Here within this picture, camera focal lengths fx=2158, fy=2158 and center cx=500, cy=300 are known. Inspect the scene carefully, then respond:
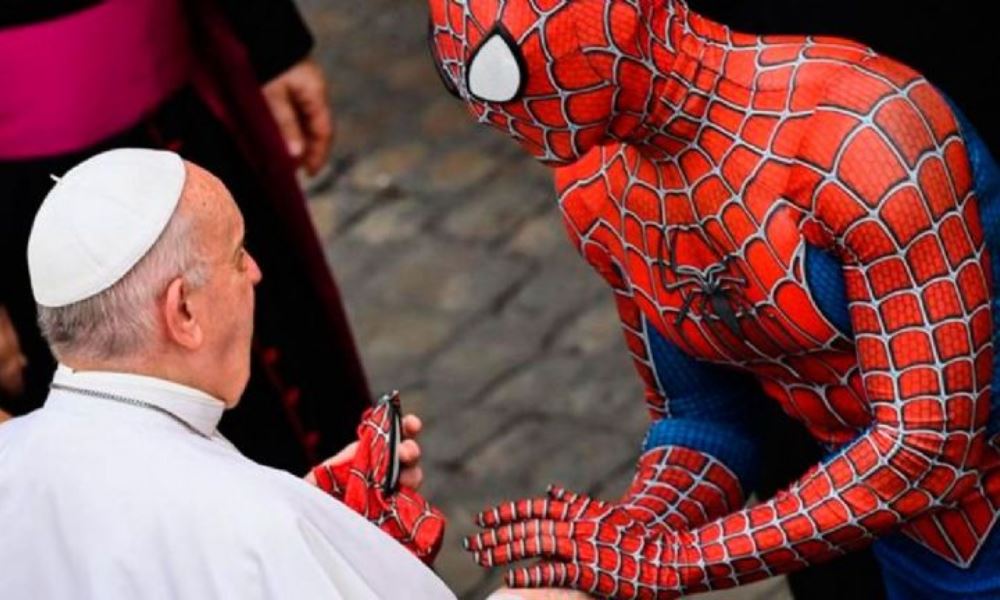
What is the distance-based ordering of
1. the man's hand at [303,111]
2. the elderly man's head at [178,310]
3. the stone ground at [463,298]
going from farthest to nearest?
the stone ground at [463,298]
the man's hand at [303,111]
the elderly man's head at [178,310]

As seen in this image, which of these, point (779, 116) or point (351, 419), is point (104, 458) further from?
point (351, 419)

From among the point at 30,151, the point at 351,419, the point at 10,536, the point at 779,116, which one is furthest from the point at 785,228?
the point at 351,419

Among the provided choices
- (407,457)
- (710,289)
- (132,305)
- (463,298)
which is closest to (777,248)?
(710,289)

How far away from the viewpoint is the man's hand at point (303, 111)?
4.21 metres

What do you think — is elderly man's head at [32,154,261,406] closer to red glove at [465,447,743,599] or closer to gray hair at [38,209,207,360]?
gray hair at [38,209,207,360]

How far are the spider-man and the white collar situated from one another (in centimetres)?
38

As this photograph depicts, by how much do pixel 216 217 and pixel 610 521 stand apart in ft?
1.97

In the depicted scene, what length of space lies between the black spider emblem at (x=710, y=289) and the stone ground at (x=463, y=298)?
208 centimetres

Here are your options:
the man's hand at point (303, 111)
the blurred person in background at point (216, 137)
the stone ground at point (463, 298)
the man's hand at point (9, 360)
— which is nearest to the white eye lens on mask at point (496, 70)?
the blurred person in background at point (216, 137)

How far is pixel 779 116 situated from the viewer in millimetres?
2348

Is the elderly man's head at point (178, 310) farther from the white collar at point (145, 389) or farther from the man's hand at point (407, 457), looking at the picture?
the man's hand at point (407, 457)

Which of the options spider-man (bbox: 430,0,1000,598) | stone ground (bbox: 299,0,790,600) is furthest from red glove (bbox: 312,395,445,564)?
stone ground (bbox: 299,0,790,600)

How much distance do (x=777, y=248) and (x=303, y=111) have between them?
6.83 feet

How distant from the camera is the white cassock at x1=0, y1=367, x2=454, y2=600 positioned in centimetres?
248
